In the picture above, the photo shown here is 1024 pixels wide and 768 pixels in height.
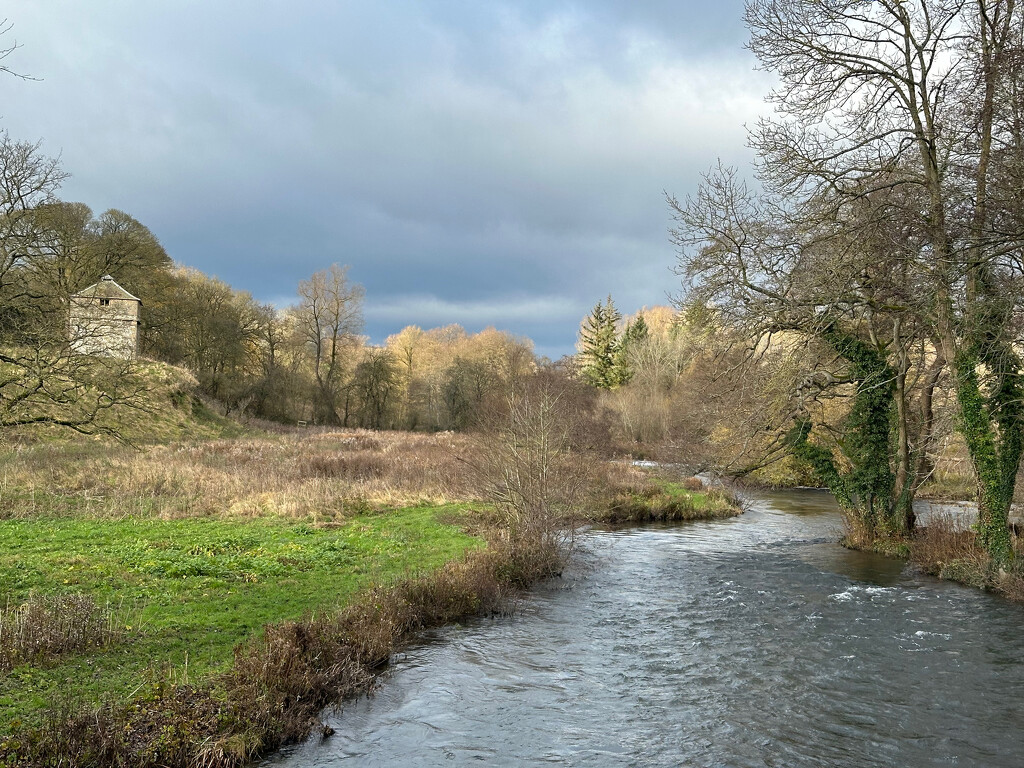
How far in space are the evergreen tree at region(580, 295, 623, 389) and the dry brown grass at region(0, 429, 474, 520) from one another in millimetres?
38436

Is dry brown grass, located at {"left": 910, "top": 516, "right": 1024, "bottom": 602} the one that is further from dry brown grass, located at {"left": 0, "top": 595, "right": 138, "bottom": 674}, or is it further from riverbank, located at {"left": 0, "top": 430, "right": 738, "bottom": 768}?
dry brown grass, located at {"left": 0, "top": 595, "right": 138, "bottom": 674}

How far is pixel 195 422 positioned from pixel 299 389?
20.0 meters

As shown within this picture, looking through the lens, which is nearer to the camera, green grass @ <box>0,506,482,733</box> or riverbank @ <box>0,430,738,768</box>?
riverbank @ <box>0,430,738,768</box>

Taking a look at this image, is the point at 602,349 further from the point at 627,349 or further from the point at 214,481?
the point at 214,481

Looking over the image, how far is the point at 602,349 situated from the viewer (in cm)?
6669

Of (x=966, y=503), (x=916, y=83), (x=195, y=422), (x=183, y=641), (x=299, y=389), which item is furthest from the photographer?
(x=299, y=389)

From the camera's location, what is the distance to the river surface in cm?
703

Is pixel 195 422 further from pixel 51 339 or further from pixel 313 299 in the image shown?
pixel 51 339

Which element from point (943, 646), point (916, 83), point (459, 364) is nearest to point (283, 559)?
point (943, 646)

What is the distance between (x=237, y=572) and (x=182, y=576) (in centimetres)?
87

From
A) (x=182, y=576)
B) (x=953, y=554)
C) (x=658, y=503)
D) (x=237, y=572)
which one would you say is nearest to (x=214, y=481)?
(x=237, y=572)

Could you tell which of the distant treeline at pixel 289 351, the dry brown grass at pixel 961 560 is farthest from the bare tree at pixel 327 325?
the dry brown grass at pixel 961 560

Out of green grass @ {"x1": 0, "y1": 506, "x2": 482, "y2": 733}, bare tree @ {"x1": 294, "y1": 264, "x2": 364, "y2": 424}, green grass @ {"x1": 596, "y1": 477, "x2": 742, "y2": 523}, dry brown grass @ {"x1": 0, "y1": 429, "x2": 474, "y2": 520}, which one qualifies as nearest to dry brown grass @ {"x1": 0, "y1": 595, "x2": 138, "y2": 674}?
→ green grass @ {"x1": 0, "y1": 506, "x2": 482, "y2": 733}

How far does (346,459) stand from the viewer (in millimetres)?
26672
